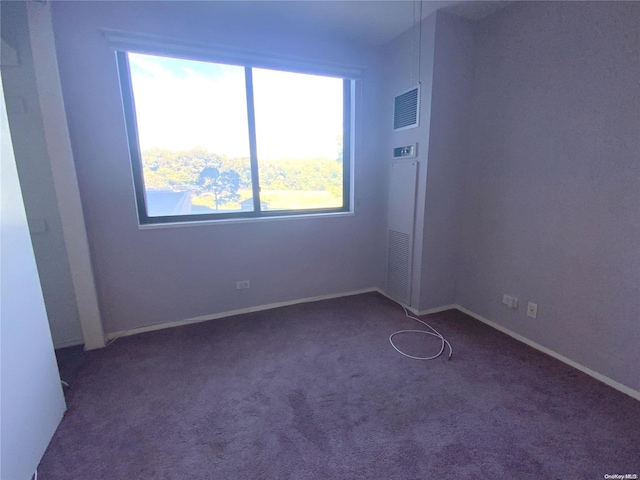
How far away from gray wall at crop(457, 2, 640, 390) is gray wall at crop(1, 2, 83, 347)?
135 inches

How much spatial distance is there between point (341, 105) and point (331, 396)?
2665mm

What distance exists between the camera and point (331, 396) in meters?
1.73

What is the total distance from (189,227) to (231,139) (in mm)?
888

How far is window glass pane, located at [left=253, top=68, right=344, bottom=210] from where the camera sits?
2672 mm

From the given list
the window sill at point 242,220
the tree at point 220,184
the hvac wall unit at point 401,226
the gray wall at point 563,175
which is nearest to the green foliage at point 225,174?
the tree at point 220,184

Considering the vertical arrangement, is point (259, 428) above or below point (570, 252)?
below

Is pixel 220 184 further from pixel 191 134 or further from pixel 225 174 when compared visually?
pixel 191 134

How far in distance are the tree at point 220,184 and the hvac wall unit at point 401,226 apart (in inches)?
62.2

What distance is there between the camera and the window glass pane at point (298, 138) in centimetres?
267

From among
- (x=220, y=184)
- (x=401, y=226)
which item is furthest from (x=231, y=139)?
(x=401, y=226)

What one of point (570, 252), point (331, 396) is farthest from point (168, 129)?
point (570, 252)

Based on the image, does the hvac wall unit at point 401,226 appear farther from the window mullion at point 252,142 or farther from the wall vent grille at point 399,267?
the window mullion at point 252,142

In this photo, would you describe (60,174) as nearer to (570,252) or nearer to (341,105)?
(341,105)

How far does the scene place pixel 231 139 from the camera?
2.59 meters
